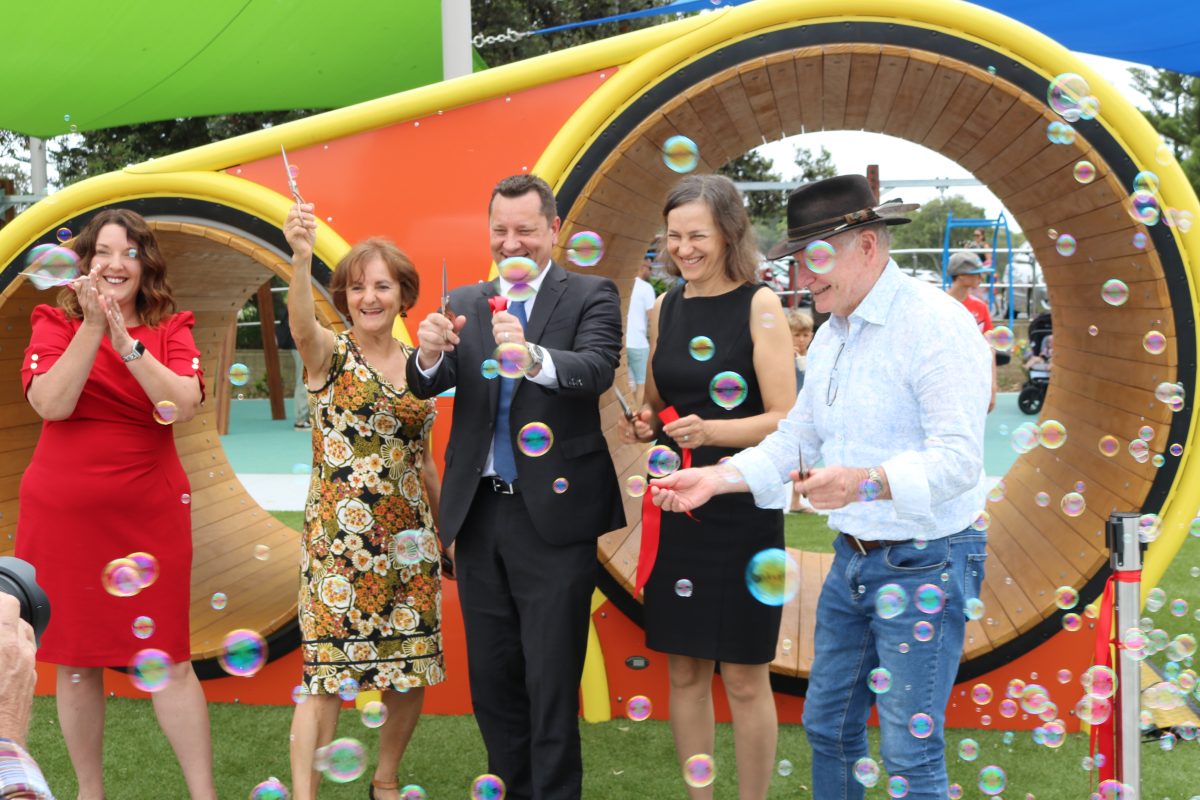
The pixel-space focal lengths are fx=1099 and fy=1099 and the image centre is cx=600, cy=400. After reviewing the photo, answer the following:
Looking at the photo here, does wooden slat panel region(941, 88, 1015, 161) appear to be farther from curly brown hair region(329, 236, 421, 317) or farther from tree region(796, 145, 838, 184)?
tree region(796, 145, 838, 184)

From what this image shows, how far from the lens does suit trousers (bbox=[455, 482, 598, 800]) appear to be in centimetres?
302

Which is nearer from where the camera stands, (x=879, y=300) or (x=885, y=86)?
(x=879, y=300)

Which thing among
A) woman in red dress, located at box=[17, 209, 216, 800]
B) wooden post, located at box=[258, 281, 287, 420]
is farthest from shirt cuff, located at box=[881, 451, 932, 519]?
wooden post, located at box=[258, 281, 287, 420]

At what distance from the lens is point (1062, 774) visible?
12.6 ft

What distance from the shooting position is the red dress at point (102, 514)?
3281mm

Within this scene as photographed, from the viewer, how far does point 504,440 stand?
3.04 m

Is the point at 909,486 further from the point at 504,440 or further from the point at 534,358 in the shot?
the point at 504,440

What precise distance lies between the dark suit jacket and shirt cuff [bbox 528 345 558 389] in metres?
0.09

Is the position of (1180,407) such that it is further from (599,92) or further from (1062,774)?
(599,92)

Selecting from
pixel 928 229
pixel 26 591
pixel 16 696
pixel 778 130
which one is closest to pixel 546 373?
pixel 26 591

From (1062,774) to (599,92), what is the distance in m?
2.96

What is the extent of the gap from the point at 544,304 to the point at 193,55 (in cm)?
679

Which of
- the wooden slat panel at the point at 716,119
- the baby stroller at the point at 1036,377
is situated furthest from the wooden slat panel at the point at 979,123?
the baby stroller at the point at 1036,377

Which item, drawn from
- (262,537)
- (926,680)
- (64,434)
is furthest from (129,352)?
(262,537)
